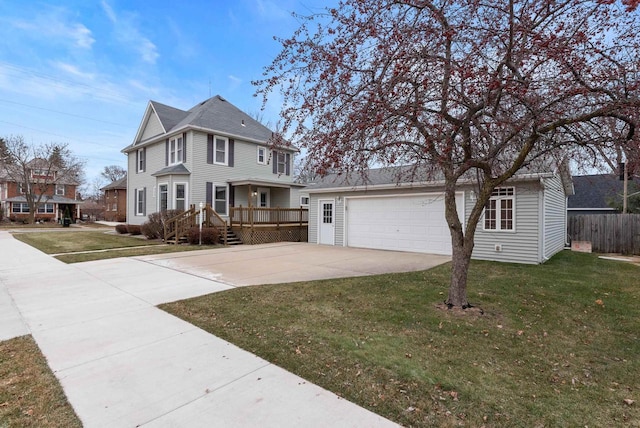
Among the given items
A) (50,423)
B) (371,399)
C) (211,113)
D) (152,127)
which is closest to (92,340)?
(50,423)

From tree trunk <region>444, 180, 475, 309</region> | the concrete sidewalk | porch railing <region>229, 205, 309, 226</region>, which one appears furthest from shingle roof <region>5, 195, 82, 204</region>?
tree trunk <region>444, 180, 475, 309</region>

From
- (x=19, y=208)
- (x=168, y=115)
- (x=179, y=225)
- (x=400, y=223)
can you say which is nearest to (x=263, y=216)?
(x=179, y=225)

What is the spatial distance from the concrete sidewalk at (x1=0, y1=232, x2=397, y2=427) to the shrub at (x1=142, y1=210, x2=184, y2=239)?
30.9ft

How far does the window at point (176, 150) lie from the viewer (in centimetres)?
1665

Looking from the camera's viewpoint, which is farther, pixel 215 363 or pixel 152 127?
pixel 152 127

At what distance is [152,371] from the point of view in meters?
3.07

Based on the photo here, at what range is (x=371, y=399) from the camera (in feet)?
8.66

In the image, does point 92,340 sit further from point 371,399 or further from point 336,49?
point 336,49

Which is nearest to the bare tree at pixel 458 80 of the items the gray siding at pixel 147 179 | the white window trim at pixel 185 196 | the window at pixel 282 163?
the white window trim at pixel 185 196

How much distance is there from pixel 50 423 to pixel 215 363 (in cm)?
128

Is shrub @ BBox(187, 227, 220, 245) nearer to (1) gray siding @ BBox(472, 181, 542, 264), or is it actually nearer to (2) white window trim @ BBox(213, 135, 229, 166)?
(2) white window trim @ BBox(213, 135, 229, 166)

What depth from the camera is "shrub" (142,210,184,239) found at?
15.0 metres

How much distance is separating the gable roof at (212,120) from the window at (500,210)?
1080 centimetres

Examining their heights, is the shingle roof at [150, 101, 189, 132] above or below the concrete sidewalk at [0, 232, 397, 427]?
above
